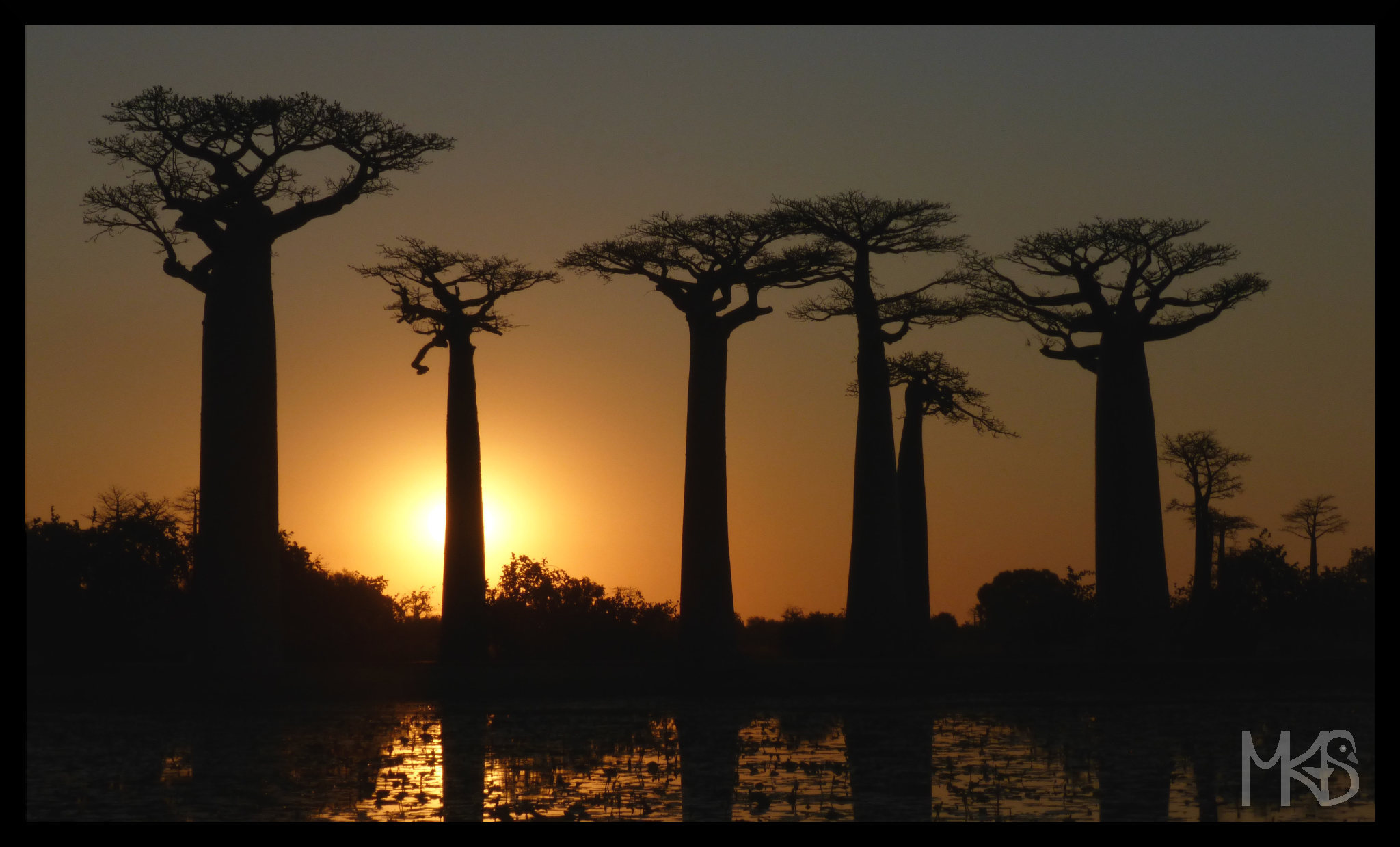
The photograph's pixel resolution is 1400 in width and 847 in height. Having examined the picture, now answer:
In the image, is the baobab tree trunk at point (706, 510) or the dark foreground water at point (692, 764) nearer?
the dark foreground water at point (692, 764)

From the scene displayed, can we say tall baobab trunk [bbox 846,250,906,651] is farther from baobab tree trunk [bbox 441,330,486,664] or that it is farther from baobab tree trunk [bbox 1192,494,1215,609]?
baobab tree trunk [bbox 1192,494,1215,609]

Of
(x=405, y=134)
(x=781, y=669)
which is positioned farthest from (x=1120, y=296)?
(x=405, y=134)

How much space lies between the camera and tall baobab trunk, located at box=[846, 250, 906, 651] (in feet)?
91.9

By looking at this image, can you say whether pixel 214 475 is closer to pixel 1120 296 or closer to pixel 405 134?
pixel 405 134

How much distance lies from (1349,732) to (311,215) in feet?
48.7

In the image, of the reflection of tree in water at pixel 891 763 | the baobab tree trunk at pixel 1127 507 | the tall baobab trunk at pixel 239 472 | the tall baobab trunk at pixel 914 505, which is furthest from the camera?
the tall baobab trunk at pixel 914 505

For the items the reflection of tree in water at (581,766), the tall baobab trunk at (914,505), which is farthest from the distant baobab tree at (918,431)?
the reflection of tree in water at (581,766)

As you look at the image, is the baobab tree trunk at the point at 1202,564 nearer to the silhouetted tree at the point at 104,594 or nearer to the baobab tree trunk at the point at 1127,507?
the baobab tree trunk at the point at 1127,507

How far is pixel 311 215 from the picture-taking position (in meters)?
21.6

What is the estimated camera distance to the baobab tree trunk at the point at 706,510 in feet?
82.4

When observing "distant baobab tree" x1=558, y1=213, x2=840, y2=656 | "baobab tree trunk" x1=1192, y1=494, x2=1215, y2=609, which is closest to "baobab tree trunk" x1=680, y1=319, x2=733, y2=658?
"distant baobab tree" x1=558, y1=213, x2=840, y2=656

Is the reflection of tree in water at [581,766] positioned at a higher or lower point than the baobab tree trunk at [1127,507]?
lower

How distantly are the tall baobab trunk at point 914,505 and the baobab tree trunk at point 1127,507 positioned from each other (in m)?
6.30

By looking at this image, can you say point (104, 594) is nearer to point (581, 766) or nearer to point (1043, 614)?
point (581, 766)
